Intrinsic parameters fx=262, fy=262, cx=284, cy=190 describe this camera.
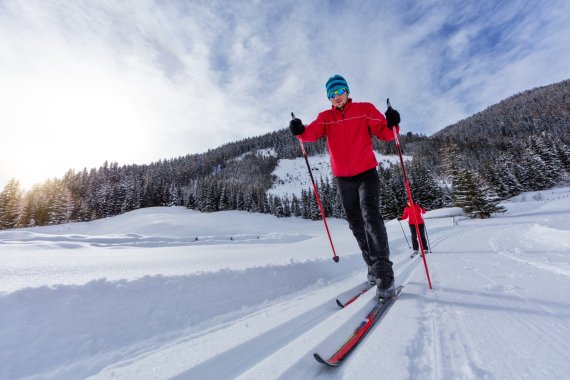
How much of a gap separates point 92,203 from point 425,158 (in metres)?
114

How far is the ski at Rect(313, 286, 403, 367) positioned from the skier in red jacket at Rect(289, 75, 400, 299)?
58 centimetres

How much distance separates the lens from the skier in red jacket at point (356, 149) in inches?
109

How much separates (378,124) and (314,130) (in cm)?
77

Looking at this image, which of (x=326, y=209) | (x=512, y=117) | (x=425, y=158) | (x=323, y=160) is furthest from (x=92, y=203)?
(x=512, y=117)

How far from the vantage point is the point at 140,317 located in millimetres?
2047

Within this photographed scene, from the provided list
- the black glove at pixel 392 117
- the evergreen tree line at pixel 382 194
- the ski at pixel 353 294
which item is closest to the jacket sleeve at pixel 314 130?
the black glove at pixel 392 117

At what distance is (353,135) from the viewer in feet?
10.2

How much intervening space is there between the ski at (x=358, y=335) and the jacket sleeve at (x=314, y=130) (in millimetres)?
2031

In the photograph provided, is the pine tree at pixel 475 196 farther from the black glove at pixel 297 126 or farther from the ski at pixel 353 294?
the black glove at pixel 297 126

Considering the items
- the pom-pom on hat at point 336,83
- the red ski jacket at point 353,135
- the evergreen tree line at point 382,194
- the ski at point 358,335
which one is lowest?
the ski at point 358,335

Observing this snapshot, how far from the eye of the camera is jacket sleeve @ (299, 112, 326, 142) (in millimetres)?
Result: 3334

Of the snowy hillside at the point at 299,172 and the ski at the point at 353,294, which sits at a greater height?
the snowy hillside at the point at 299,172

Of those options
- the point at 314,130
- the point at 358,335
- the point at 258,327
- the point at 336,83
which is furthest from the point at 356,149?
the point at 258,327

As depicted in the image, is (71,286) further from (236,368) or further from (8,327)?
(236,368)
